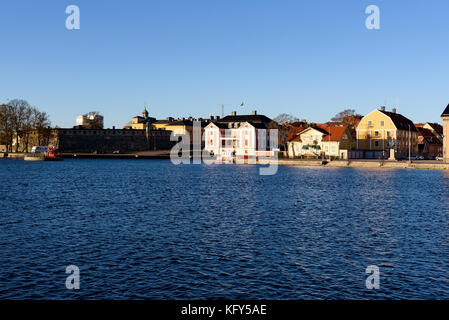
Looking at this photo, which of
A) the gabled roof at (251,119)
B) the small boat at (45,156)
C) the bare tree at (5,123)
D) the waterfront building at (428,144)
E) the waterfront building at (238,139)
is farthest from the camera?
the bare tree at (5,123)

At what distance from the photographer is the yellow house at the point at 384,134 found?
122812 mm

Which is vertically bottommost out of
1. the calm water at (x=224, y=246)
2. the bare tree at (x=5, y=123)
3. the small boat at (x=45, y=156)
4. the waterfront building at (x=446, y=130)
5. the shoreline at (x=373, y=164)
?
the calm water at (x=224, y=246)

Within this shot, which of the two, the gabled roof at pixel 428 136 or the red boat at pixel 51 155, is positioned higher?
the gabled roof at pixel 428 136

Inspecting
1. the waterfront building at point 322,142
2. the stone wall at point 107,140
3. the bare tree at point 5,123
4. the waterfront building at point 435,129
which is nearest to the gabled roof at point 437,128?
the waterfront building at point 435,129

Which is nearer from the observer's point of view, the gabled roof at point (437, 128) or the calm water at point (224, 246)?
the calm water at point (224, 246)

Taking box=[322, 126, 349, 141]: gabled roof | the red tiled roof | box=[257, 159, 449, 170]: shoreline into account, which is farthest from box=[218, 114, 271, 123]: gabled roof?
box=[257, 159, 449, 170]: shoreline

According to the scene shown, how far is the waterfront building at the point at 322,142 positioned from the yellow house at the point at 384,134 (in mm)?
4049

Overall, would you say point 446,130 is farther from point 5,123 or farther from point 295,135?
point 5,123

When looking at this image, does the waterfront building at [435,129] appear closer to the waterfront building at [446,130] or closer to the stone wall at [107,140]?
the waterfront building at [446,130]

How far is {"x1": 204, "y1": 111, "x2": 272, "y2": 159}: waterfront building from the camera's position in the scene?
502ft

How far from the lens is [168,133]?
7849 inches

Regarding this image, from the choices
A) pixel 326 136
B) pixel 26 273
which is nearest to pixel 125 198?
pixel 26 273

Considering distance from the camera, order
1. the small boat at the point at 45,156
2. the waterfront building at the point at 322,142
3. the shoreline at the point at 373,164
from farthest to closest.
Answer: the small boat at the point at 45,156 → the waterfront building at the point at 322,142 → the shoreline at the point at 373,164

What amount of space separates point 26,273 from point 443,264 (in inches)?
786
